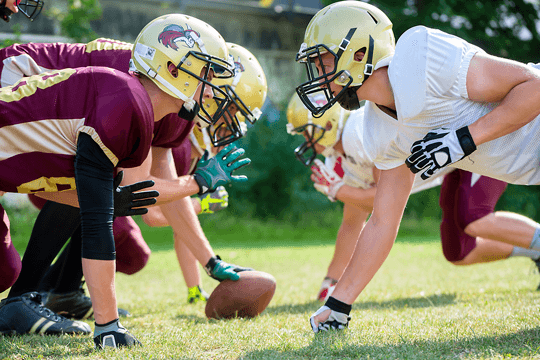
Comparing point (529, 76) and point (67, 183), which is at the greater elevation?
point (529, 76)

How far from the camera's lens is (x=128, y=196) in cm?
273

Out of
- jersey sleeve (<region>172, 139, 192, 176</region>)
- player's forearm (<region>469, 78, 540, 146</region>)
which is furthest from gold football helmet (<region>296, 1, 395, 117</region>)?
jersey sleeve (<region>172, 139, 192, 176</region>)

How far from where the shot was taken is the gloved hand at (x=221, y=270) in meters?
3.40

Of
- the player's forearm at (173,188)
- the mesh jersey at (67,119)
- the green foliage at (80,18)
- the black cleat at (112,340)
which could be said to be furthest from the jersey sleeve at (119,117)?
the green foliage at (80,18)

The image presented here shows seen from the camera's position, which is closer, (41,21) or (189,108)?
(189,108)

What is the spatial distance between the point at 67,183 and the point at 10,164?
0.29m

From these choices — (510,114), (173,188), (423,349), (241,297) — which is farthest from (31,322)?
(510,114)

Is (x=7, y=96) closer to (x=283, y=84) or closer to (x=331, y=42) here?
(x=331, y=42)

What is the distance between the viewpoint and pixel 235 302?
3.31 m

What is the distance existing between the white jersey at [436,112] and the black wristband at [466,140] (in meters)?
0.13

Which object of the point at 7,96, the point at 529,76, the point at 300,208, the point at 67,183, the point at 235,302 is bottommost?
the point at 300,208

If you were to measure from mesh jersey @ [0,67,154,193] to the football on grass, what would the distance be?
1137 mm

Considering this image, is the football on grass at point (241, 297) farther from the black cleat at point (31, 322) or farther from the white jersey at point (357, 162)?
the white jersey at point (357, 162)

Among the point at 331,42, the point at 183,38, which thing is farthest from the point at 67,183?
the point at 331,42
